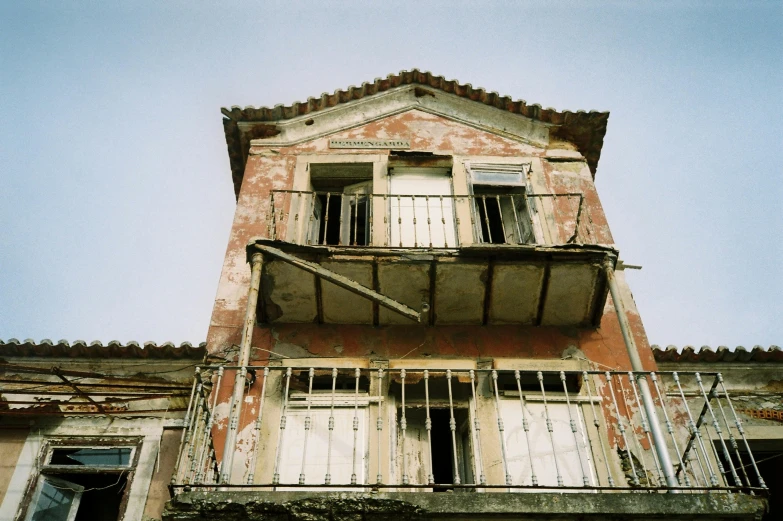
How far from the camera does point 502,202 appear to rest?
1031 centimetres

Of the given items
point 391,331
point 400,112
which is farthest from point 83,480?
point 400,112

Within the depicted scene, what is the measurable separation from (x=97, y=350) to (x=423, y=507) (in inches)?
206

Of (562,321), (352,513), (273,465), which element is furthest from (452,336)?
(352,513)

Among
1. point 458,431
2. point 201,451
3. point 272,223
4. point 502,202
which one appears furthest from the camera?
point 502,202

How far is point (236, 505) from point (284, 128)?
6.89 m

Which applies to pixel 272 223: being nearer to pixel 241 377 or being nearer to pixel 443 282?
pixel 443 282

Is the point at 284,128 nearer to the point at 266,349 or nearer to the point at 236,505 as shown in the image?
the point at 266,349

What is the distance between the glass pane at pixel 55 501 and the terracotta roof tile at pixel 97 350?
1.60 m

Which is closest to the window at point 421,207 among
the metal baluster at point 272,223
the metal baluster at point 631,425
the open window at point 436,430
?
the metal baluster at point 272,223

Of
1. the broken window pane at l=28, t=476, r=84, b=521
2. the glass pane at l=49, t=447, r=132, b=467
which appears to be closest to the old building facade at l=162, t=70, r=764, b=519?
the glass pane at l=49, t=447, r=132, b=467

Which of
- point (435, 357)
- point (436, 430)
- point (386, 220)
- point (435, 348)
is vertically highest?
point (386, 220)

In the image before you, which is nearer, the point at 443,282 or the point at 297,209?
the point at 443,282

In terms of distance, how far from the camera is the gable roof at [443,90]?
1095 cm

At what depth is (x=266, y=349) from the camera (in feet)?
26.9
